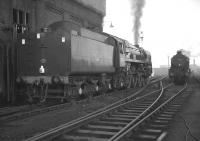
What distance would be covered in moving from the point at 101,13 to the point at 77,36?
53.2 feet

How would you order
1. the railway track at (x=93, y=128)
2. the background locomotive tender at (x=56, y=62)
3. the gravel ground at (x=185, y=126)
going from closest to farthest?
the railway track at (x=93, y=128)
the gravel ground at (x=185, y=126)
the background locomotive tender at (x=56, y=62)

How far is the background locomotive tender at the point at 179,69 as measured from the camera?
88.8ft

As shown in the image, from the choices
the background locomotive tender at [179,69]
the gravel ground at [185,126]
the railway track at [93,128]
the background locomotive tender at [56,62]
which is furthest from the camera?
the background locomotive tender at [179,69]

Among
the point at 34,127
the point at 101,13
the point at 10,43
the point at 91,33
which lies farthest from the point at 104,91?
the point at 101,13

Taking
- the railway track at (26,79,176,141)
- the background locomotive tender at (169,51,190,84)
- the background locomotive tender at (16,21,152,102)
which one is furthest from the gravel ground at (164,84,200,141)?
the background locomotive tender at (169,51,190,84)

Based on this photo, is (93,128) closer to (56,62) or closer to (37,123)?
(37,123)

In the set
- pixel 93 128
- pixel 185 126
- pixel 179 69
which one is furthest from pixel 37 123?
pixel 179 69

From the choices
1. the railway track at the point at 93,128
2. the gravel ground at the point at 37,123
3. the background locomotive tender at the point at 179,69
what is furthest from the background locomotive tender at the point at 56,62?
the background locomotive tender at the point at 179,69

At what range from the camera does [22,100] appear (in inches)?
535

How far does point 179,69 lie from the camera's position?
90.9ft

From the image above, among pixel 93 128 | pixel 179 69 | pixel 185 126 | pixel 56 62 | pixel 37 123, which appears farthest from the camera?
pixel 179 69

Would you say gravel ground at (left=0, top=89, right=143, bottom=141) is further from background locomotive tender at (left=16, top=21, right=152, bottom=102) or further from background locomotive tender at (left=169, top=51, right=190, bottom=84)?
background locomotive tender at (left=169, top=51, right=190, bottom=84)

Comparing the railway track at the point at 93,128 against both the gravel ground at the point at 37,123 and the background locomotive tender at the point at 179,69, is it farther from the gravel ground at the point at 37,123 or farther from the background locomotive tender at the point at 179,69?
the background locomotive tender at the point at 179,69

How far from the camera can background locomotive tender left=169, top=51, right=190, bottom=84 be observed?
2706 cm
